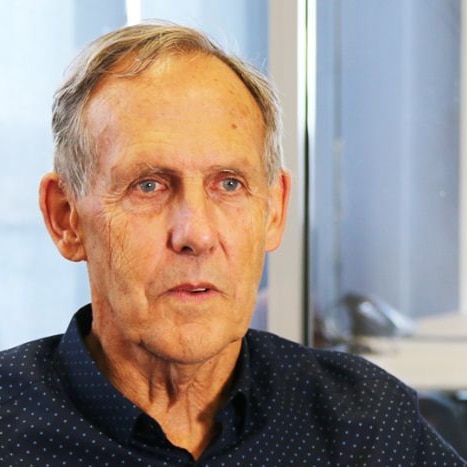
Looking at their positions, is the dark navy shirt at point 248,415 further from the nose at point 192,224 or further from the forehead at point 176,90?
the forehead at point 176,90

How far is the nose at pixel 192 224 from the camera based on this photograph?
1529 mm

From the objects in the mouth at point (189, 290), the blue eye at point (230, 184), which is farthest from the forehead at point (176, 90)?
the mouth at point (189, 290)

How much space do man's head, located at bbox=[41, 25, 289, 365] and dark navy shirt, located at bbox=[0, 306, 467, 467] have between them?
0.10 metres

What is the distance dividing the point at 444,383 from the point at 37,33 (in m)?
1.41

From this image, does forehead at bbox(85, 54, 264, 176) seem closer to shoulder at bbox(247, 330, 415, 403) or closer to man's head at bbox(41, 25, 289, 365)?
man's head at bbox(41, 25, 289, 365)

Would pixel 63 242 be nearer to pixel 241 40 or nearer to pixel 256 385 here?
pixel 256 385

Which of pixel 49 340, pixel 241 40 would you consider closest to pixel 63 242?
pixel 49 340

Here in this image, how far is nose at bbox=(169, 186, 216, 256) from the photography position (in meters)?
1.53

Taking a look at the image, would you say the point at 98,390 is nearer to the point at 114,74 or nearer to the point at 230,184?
the point at 230,184

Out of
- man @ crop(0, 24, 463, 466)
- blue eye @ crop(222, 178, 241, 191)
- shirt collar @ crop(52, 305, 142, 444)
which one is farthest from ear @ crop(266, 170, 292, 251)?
shirt collar @ crop(52, 305, 142, 444)

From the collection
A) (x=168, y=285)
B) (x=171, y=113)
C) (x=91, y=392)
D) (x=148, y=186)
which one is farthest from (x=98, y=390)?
(x=171, y=113)

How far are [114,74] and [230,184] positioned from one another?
249 millimetres

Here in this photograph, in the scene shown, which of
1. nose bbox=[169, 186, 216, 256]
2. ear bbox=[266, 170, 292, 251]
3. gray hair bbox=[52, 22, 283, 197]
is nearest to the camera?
nose bbox=[169, 186, 216, 256]

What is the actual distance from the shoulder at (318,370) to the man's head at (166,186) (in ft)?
0.77
